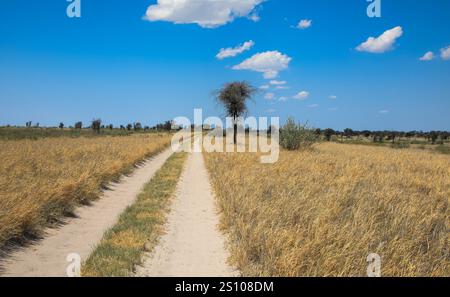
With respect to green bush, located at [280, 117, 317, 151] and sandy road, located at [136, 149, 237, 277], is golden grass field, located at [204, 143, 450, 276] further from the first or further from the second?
green bush, located at [280, 117, 317, 151]

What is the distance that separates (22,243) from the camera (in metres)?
6.97

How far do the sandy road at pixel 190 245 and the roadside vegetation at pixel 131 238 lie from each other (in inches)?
8.0

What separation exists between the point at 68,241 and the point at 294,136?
1011 inches

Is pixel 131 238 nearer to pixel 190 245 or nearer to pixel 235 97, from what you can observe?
pixel 190 245

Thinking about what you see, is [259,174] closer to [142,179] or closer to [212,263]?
[142,179]

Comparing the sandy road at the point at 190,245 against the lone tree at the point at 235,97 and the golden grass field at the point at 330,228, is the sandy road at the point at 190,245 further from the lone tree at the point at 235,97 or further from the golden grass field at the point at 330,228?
the lone tree at the point at 235,97

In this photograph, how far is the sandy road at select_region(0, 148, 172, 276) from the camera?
232 inches

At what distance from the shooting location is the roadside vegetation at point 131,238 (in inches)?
230

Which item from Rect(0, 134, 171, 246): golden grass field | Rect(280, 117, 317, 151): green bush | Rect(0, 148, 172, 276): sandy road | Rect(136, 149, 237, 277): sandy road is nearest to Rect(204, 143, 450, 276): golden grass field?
Rect(136, 149, 237, 277): sandy road

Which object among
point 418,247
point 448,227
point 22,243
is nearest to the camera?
point 22,243

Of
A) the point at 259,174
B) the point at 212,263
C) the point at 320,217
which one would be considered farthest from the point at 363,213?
the point at 259,174

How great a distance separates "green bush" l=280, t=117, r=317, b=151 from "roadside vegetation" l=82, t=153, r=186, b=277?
20.2 meters

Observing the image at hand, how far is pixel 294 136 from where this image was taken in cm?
3147
